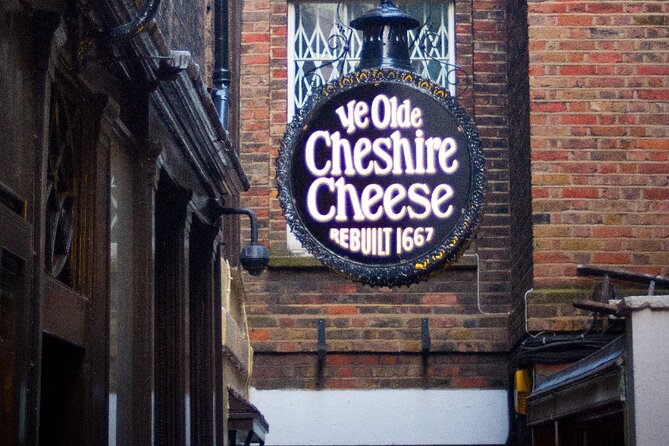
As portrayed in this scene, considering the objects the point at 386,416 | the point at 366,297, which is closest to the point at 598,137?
the point at 366,297

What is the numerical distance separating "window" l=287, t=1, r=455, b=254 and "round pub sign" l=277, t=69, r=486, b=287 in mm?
6075

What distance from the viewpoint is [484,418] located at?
46.2 feet

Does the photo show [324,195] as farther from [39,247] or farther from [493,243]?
[493,243]

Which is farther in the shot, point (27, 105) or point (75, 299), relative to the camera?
point (75, 299)

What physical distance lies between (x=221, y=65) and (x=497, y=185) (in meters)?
4.42

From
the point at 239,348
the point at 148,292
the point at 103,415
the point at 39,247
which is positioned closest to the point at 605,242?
the point at 239,348

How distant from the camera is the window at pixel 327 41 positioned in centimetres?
1450

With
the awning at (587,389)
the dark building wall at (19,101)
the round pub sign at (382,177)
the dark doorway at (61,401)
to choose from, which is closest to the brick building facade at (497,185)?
the awning at (587,389)

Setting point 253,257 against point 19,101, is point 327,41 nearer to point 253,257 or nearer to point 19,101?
point 253,257

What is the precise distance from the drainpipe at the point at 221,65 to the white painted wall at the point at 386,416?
4.16 m

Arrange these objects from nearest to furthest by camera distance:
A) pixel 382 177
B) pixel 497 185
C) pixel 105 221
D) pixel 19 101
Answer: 1. pixel 19 101
2. pixel 105 221
3. pixel 382 177
4. pixel 497 185

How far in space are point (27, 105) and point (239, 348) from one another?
306 inches

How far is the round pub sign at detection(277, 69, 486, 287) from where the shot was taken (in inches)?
311

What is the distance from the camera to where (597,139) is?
12.7 meters
